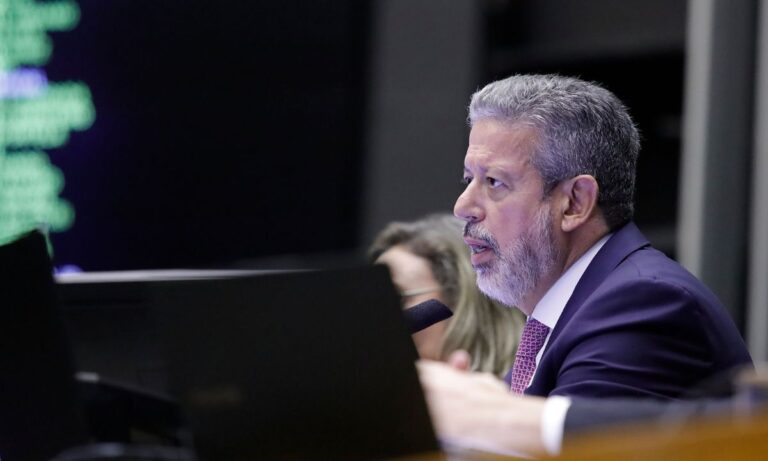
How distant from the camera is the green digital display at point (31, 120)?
394cm

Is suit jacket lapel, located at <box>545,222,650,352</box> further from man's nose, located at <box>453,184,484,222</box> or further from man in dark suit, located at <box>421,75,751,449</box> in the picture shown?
man's nose, located at <box>453,184,484,222</box>

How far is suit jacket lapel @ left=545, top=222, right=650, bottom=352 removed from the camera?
1711mm

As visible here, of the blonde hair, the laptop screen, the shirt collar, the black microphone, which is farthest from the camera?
the blonde hair

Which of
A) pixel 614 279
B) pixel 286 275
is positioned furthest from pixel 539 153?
pixel 286 275

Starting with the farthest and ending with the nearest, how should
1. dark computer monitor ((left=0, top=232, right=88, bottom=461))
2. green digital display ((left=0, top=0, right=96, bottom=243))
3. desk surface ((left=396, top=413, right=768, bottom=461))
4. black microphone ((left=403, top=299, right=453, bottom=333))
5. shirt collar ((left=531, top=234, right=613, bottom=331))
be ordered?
green digital display ((left=0, top=0, right=96, bottom=243)) → shirt collar ((left=531, top=234, right=613, bottom=331)) → black microphone ((left=403, top=299, right=453, bottom=333)) → dark computer monitor ((left=0, top=232, right=88, bottom=461)) → desk surface ((left=396, top=413, right=768, bottom=461))

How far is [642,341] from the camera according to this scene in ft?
5.03

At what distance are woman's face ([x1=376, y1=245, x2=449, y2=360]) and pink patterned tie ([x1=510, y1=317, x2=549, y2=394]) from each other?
0.96 feet

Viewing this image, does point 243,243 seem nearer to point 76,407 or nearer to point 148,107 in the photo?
point 148,107

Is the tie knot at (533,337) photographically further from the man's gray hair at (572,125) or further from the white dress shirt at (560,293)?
the man's gray hair at (572,125)

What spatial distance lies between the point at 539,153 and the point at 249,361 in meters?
0.78

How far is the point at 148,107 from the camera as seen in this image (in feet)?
13.8

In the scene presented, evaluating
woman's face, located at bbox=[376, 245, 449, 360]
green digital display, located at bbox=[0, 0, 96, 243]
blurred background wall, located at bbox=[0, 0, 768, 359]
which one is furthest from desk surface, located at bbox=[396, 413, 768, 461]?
green digital display, located at bbox=[0, 0, 96, 243]

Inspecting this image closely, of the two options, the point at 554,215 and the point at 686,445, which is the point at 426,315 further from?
the point at 686,445

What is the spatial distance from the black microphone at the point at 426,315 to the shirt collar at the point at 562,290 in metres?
0.27
